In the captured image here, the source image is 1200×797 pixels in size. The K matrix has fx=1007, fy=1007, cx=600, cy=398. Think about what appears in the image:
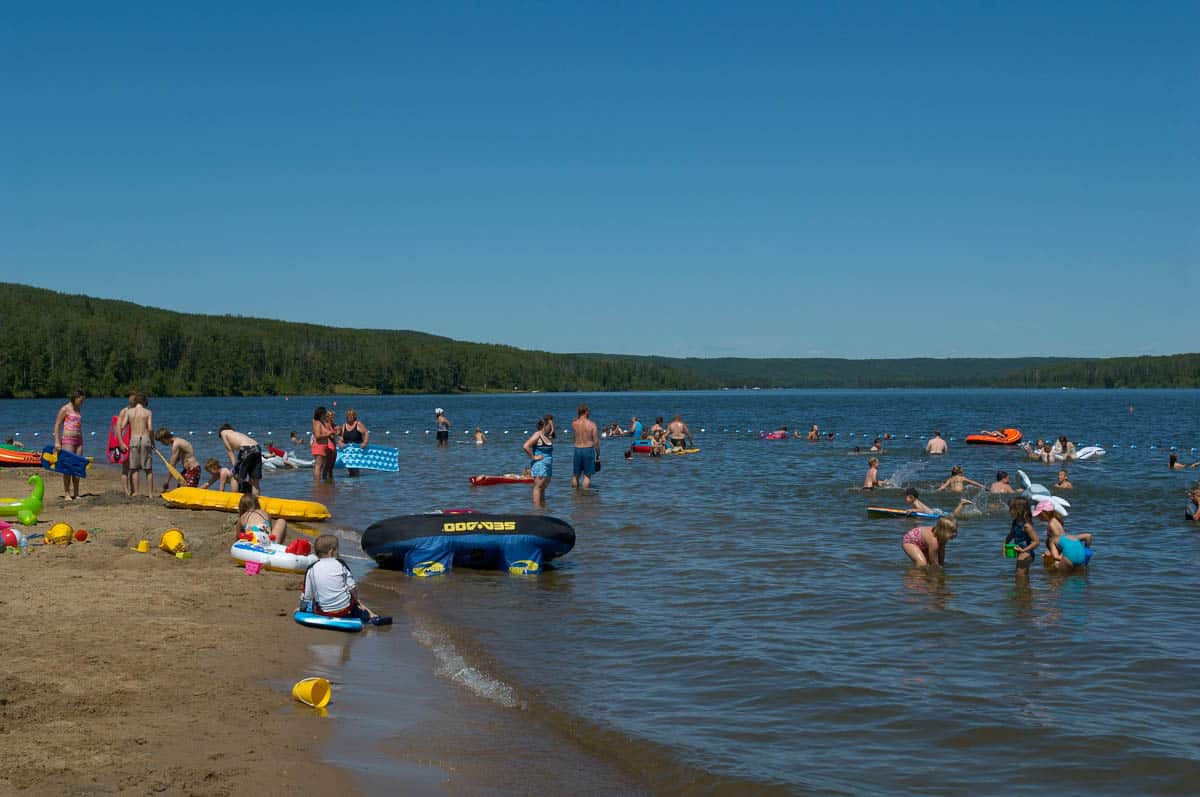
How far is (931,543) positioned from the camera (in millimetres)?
12633

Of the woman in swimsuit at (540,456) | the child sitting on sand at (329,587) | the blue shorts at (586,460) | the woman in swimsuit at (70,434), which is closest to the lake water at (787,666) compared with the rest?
the child sitting on sand at (329,587)

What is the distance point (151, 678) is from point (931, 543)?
365 inches

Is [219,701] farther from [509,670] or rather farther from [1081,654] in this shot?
[1081,654]

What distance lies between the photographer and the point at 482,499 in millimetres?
20172

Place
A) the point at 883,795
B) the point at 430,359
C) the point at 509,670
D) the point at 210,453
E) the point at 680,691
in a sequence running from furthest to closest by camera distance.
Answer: the point at 430,359
the point at 210,453
the point at 509,670
the point at 680,691
the point at 883,795

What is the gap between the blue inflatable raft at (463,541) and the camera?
12211 millimetres

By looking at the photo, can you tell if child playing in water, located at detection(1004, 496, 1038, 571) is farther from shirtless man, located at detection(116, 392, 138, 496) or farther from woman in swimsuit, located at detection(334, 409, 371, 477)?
woman in swimsuit, located at detection(334, 409, 371, 477)

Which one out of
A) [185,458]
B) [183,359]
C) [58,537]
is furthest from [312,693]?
[183,359]

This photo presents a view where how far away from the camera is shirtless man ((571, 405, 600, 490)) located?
2012 centimetres

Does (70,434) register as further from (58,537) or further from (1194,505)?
(1194,505)

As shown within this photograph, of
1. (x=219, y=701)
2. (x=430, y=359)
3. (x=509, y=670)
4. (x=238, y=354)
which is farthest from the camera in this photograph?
(x=430, y=359)

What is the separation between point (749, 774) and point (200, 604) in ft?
18.7

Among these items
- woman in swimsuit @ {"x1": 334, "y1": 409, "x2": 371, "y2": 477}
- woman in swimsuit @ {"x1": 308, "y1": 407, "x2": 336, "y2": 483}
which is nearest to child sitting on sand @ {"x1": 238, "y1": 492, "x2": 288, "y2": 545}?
woman in swimsuit @ {"x1": 308, "y1": 407, "x2": 336, "y2": 483}

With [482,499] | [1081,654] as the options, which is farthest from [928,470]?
[1081,654]
